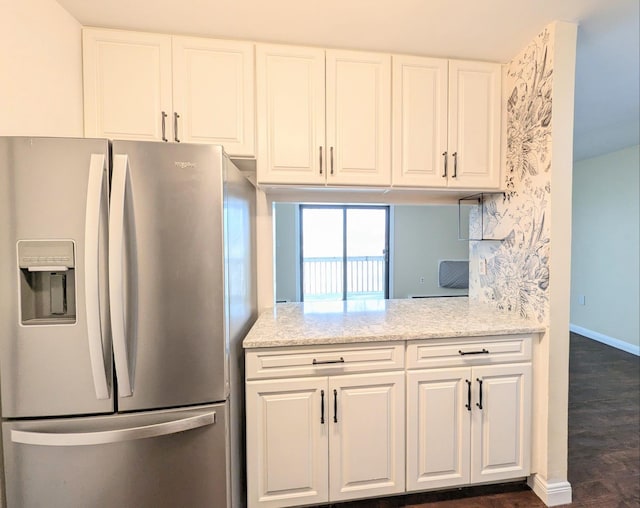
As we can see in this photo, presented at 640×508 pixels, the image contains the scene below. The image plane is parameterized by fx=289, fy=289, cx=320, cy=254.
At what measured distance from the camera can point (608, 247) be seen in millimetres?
3662


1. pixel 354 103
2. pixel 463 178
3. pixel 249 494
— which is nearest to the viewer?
pixel 249 494

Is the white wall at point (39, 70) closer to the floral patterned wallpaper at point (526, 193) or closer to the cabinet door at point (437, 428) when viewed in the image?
the cabinet door at point (437, 428)

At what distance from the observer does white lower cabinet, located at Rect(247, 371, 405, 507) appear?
4.43 ft

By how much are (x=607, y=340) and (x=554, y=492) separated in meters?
3.33

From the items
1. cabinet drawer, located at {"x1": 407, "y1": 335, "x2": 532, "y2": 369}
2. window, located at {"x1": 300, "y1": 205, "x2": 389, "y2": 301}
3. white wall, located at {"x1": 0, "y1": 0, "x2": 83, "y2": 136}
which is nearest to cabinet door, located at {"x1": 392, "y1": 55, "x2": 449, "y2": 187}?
cabinet drawer, located at {"x1": 407, "y1": 335, "x2": 532, "y2": 369}

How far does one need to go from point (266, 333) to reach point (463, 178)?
1.44m

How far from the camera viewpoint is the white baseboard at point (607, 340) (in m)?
3.40

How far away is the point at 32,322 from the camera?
1.00 m

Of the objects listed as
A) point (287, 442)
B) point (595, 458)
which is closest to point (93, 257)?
point (287, 442)

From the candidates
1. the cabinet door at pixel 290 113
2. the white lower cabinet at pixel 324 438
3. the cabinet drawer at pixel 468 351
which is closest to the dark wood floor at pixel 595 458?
the white lower cabinet at pixel 324 438

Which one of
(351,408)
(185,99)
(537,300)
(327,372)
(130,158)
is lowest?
(351,408)

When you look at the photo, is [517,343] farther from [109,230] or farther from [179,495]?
[109,230]

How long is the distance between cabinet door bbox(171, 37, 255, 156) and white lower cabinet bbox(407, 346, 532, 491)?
1.55 meters

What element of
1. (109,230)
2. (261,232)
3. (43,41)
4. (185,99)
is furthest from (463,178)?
(43,41)
